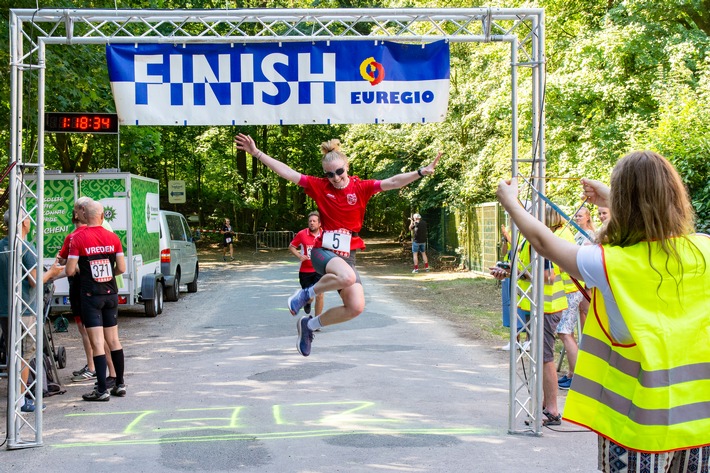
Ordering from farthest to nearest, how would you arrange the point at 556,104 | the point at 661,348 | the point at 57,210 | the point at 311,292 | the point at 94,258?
the point at 556,104 < the point at 57,210 < the point at 94,258 < the point at 311,292 < the point at 661,348

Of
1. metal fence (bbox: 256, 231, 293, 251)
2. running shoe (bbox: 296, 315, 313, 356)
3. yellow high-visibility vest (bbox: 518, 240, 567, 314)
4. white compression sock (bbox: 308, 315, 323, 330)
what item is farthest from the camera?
metal fence (bbox: 256, 231, 293, 251)

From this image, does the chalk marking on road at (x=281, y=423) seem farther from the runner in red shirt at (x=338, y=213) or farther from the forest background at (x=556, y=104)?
the forest background at (x=556, y=104)

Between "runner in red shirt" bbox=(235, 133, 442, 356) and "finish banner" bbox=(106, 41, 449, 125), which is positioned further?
"finish banner" bbox=(106, 41, 449, 125)

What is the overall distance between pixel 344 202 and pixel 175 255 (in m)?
11.9

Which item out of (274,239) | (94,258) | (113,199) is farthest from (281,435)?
(274,239)

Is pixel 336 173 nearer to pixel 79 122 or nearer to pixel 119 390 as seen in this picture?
pixel 119 390

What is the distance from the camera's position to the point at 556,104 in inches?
656

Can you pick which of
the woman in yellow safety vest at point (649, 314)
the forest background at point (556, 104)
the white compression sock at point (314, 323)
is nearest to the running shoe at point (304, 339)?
the white compression sock at point (314, 323)

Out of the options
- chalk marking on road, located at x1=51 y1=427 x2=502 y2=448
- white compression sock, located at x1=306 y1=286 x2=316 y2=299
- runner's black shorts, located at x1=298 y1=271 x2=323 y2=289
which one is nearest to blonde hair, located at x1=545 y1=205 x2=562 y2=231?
chalk marking on road, located at x1=51 y1=427 x2=502 y2=448

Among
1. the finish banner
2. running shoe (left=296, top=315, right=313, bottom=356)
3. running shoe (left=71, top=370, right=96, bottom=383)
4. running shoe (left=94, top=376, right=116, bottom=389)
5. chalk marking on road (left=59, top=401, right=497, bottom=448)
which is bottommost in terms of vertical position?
running shoe (left=71, top=370, right=96, bottom=383)

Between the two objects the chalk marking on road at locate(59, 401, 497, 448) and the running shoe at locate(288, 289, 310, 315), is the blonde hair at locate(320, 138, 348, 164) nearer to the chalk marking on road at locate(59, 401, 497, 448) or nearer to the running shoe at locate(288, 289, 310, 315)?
the running shoe at locate(288, 289, 310, 315)

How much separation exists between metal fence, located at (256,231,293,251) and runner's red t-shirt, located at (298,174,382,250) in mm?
34677

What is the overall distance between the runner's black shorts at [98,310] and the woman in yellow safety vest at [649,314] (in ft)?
19.8

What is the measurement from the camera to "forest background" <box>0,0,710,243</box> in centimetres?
1252
